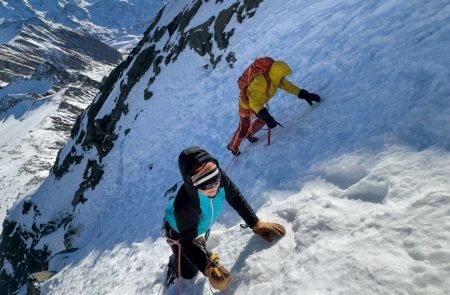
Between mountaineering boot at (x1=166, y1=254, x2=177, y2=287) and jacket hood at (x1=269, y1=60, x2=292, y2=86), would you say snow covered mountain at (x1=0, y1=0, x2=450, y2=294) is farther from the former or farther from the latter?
jacket hood at (x1=269, y1=60, x2=292, y2=86)

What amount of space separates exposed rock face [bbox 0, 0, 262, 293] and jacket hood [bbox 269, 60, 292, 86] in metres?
8.35

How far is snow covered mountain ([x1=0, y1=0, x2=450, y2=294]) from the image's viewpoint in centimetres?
375

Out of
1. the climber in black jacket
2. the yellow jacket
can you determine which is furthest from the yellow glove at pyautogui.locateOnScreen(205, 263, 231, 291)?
the yellow jacket

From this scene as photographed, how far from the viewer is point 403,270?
3.23 m

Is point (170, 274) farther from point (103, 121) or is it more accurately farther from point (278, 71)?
point (103, 121)

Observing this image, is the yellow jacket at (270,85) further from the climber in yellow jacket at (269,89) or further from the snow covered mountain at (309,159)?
the snow covered mountain at (309,159)

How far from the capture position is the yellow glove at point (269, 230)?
4.96 meters

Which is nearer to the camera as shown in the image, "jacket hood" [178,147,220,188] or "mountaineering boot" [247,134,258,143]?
"jacket hood" [178,147,220,188]

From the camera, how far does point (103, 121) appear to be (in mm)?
23000

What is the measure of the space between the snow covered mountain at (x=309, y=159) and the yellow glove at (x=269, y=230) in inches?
4.6

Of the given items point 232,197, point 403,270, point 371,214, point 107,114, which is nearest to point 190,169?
point 232,197

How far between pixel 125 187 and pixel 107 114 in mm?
8275

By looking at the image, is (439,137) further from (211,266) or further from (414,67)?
(211,266)

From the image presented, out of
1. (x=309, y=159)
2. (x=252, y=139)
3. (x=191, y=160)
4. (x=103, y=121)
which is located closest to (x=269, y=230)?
(x=191, y=160)
